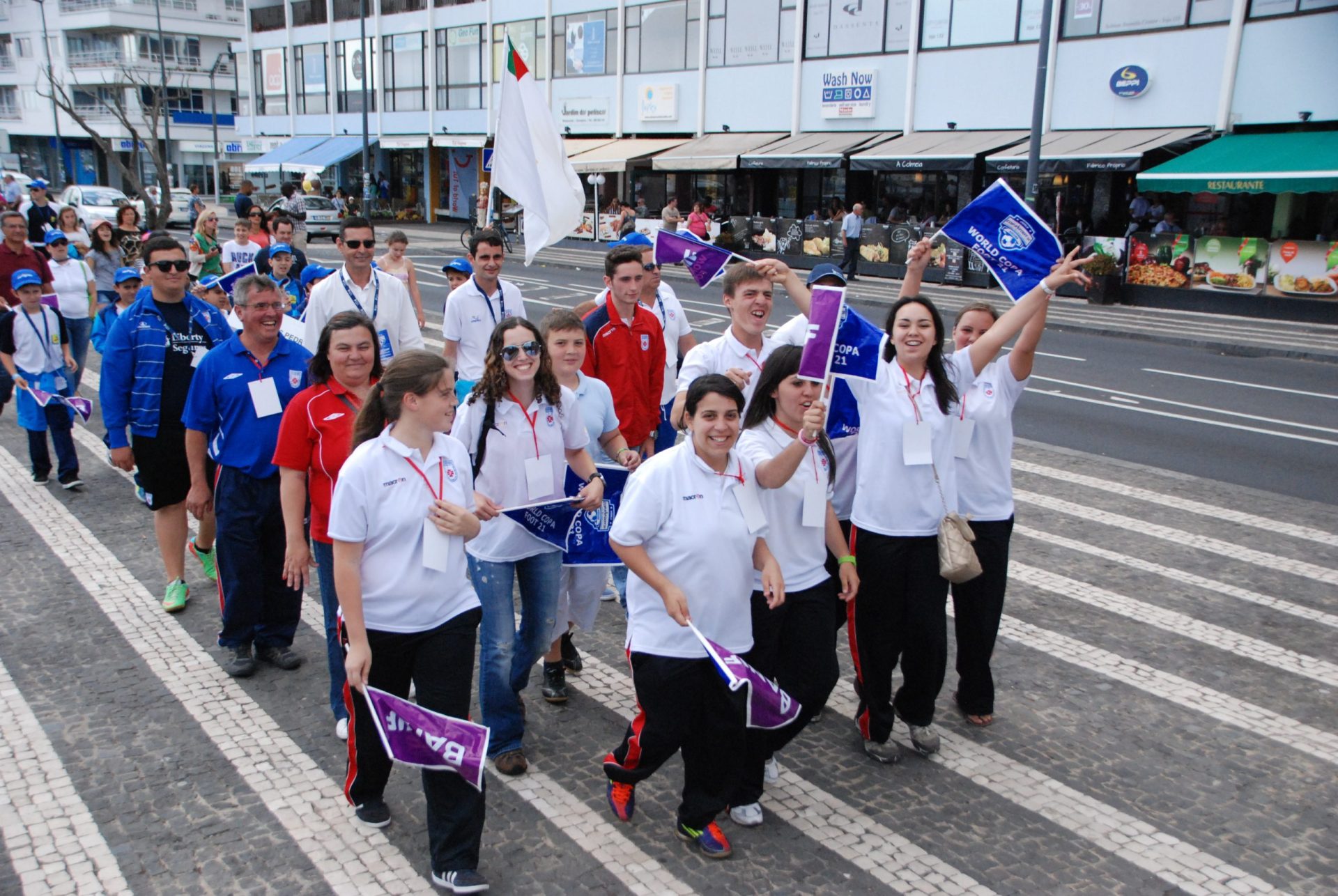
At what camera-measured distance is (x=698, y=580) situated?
12.4 ft

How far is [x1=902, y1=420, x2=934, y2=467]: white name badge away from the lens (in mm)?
4453

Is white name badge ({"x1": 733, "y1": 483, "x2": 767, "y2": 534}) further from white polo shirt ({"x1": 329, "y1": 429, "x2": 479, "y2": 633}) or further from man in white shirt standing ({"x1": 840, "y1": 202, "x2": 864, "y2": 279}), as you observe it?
man in white shirt standing ({"x1": 840, "y1": 202, "x2": 864, "y2": 279})

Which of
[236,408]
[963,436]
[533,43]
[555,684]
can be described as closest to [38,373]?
[236,408]

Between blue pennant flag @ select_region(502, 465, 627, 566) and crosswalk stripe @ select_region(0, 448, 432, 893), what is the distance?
134cm

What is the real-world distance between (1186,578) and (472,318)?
16.4 ft

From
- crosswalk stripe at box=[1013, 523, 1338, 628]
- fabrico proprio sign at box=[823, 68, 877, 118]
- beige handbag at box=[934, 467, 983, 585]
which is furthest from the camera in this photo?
fabrico proprio sign at box=[823, 68, 877, 118]

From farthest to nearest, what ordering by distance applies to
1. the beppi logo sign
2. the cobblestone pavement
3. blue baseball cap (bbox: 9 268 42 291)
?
the beppi logo sign < blue baseball cap (bbox: 9 268 42 291) < the cobblestone pavement

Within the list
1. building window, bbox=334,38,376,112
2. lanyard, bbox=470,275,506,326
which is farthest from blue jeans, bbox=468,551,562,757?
building window, bbox=334,38,376,112

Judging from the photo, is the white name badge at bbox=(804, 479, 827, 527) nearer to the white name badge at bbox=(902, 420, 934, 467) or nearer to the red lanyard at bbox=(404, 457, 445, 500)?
the white name badge at bbox=(902, 420, 934, 467)

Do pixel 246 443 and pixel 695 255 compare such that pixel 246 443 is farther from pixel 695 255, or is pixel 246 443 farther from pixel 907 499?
pixel 907 499

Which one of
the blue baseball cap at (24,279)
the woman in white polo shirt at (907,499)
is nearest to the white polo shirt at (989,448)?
the woman in white polo shirt at (907,499)

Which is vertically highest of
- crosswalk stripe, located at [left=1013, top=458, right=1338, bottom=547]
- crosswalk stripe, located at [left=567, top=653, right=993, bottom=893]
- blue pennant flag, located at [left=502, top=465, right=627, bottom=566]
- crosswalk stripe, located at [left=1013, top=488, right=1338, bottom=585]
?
blue pennant flag, located at [left=502, top=465, right=627, bottom=566]

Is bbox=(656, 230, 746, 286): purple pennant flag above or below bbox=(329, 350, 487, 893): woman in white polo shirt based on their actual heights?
above

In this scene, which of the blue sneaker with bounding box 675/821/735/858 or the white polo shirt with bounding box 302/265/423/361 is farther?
the white polo shirt with bounding box 302/265/423/361
